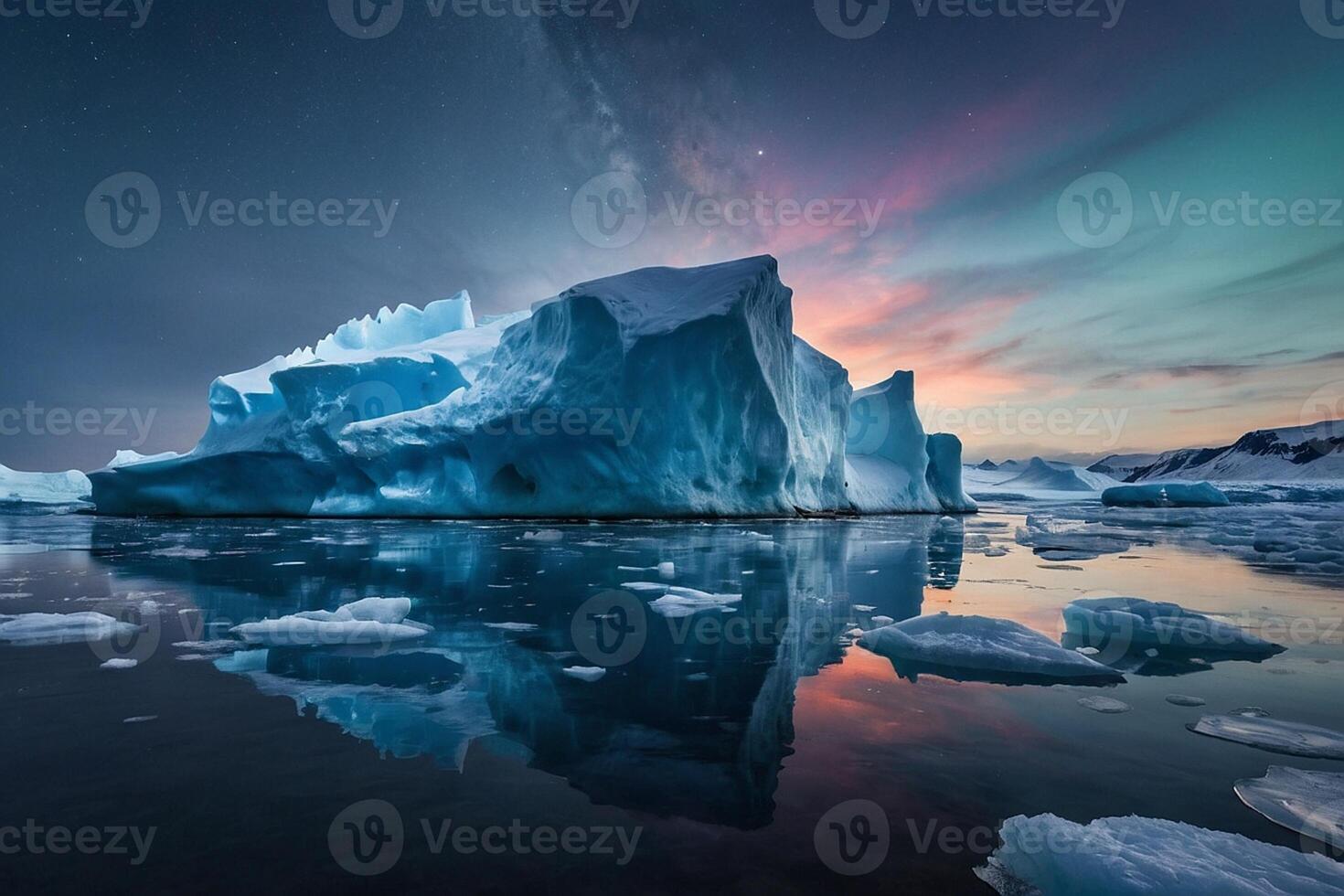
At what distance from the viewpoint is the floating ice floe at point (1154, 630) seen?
14.5ft

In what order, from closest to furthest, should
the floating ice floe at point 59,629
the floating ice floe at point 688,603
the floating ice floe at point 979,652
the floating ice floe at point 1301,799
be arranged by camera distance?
the floating ice floe at point 1301,799 → the floating ice floe at point 979,652 → the floating ice floe at point 59,629 → the floating ice floe at point 688,603

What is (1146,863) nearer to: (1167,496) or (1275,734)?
(1275,734)

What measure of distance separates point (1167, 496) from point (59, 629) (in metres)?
55.2

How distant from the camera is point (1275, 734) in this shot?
9.01 ft

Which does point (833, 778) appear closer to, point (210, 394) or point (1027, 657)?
point (1027, 657)

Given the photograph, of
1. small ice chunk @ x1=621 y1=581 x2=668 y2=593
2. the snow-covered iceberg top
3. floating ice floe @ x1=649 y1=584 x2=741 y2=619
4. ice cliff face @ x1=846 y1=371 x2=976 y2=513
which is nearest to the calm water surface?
floating ice floe @ x1=649 y1=584 x2=741 y2=619

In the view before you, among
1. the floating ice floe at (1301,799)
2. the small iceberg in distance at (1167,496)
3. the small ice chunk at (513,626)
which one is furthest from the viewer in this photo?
the small iceberg in distance at (1167,496)

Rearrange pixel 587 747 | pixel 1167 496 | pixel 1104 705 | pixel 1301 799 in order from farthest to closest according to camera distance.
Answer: pixel 1167 496
pixel 1104 705
pixel 587 747
pixel 1301 799

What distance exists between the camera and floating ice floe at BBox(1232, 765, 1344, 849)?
1.96 metres

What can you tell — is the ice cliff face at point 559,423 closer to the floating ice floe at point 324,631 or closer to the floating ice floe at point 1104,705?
the floating ice floe at point 324,631

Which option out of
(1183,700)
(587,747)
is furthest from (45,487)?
(1183,700)

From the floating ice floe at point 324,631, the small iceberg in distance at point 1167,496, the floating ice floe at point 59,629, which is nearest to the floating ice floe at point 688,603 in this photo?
the floating ice floe at point 324,631

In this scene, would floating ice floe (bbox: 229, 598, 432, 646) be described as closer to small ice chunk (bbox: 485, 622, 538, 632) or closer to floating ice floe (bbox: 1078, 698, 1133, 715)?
small ice chunk (bbox: 485, 622, 538, 632)

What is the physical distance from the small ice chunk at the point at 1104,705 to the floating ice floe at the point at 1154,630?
1.48 meters
